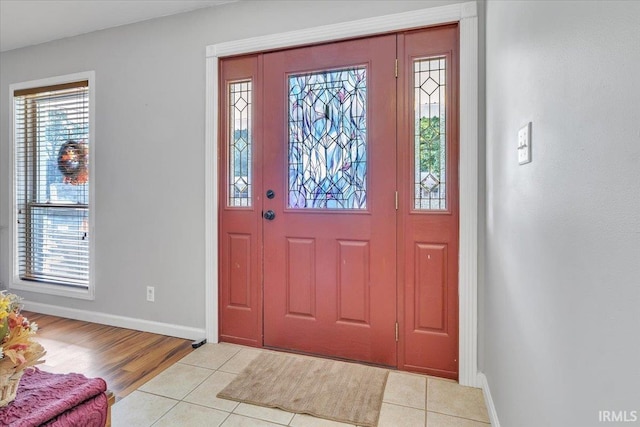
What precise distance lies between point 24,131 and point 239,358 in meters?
3.09

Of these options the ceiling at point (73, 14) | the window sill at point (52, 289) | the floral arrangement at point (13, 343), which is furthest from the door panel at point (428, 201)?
the window sill at point (52, 289)

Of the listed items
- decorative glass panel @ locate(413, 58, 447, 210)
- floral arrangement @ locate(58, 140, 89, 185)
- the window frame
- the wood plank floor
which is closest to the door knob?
decorative glass panel @ locate(413, 58, 447, 210)

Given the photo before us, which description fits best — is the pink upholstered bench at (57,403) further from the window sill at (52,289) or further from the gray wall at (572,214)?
the window sill at (52,289)

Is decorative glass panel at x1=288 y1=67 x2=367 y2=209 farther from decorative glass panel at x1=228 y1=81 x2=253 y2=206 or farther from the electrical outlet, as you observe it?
the electrical outlet

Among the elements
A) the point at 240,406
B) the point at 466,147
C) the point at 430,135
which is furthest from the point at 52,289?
the point at 466,147

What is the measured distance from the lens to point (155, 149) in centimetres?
267

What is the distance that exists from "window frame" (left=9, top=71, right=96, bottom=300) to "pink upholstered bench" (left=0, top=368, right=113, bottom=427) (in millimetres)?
2072

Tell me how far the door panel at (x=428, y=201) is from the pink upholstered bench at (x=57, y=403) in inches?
64.2

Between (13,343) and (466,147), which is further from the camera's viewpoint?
(466,147)

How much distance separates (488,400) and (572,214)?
4.61 feet

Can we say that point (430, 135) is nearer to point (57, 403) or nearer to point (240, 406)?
point (240, 406)

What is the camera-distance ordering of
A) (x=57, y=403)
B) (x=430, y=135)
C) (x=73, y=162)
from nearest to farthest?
(x=57, y=403)
(x=430, y=135)
(x=73, y=162)

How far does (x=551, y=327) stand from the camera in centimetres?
90

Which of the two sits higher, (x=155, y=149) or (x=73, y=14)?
(x=73, y=14)
